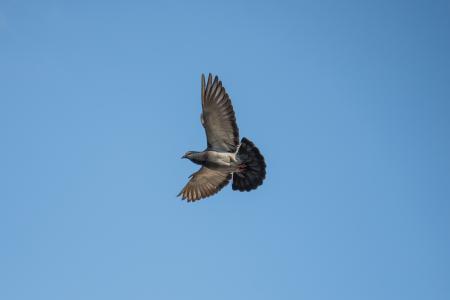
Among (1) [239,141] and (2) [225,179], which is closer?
(1) [239,141]

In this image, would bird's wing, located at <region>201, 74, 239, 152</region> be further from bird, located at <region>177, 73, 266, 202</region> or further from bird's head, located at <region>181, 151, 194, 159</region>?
bird's head, located at <region>181, 151, 194, 159</region>

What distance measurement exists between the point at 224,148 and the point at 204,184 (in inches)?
94.6

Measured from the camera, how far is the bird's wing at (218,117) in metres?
18.9

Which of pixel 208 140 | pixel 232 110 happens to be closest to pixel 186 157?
pixel 208 140

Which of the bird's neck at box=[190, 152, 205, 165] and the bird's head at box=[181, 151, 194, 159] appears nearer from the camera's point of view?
the bird's neck at box=[190, 152, 205, 165]

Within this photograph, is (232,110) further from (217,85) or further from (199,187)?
(199,187)

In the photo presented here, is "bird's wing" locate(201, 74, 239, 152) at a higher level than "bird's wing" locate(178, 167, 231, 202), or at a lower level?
higher

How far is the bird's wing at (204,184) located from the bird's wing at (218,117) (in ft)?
4.94

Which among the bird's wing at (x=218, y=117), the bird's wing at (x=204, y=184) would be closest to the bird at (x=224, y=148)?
the bird's wing at (x=218, y=117)

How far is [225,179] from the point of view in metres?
21.0

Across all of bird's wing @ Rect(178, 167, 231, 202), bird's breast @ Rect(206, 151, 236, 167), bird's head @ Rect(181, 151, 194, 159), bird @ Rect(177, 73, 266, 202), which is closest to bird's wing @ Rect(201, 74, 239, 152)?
bird @ Rect(177, 73, 266, 202)

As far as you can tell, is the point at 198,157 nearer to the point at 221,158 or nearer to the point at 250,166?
the point at 221,158

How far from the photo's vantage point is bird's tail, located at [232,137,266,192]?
19391mm

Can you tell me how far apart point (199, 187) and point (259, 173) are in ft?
9.99
